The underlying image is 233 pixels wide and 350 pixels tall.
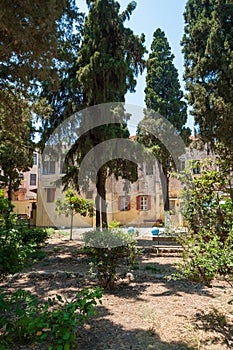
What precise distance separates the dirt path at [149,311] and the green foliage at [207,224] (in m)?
0.45

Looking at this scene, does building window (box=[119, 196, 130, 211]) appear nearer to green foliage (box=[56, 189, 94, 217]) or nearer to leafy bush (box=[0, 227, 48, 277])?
green foliage (box=[56, 189, 94, 217])

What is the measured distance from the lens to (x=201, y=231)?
125 inches

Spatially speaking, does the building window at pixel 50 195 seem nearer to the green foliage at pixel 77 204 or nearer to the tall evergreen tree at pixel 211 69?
the green foliage at pixel 77 204

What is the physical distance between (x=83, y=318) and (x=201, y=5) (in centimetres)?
1473

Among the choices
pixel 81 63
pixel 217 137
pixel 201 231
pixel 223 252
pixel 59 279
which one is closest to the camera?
pixel 223 252

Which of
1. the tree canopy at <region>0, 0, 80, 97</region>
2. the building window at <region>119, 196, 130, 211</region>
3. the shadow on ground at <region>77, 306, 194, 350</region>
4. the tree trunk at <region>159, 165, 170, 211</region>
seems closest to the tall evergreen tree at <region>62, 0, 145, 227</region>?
the tree canopy at <region>0, 0, 80, 97</region>

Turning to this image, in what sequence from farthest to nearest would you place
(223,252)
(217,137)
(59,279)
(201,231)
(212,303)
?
(217,137) → (59,279) → (212,303) → (201,231) → (223,252)

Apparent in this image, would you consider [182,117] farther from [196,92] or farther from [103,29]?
[103,29]

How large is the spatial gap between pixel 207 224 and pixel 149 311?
1.61m

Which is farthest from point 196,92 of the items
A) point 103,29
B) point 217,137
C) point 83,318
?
point 83,318

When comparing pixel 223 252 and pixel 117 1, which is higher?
pixel 117 1

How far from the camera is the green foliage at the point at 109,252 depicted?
4660mm

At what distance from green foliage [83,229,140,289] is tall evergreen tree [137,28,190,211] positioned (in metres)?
11.6

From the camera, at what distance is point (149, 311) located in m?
3.76
